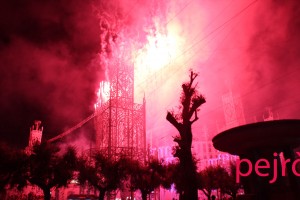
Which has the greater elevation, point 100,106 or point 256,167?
point 100,106

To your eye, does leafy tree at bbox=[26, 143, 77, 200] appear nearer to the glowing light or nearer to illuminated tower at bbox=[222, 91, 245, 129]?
the glowing light

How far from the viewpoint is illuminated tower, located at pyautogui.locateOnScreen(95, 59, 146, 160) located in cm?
4647

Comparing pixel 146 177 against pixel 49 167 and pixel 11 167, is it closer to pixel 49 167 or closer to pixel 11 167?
pixel 49 167

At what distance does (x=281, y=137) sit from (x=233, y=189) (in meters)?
33.0

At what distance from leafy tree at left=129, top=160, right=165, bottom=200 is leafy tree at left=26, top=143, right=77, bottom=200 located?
8.44m

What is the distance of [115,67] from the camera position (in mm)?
48656

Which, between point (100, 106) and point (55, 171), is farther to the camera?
point (100, 106)

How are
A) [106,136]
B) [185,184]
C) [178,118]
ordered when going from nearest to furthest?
1. [185,184]
2. [178,118]
3. [106,136]

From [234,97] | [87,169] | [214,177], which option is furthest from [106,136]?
[234,97]

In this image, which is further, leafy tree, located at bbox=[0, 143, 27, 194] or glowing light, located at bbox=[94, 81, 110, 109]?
glowing light, located at bbox=[94, 81, 110, 109]

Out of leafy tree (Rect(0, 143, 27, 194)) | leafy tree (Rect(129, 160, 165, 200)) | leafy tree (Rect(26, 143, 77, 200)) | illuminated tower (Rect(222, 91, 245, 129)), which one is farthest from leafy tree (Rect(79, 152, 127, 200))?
illuminated tower (Rect(222, 91, 245, 129))

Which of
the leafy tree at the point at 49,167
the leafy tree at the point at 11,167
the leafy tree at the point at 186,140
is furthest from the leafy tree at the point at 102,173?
the leafy tree at the point at 186,140

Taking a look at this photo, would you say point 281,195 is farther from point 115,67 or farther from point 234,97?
point 234,97

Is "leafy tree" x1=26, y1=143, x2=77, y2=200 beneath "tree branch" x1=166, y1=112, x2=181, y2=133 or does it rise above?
beneath
